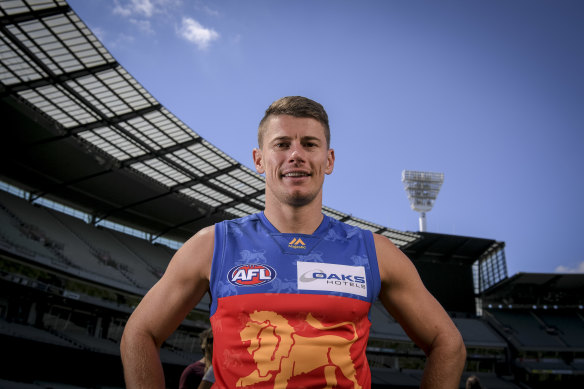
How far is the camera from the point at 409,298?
198 cm

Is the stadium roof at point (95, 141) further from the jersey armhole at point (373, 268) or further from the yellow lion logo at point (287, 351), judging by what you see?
the yellow lion logo at point (287, 351)

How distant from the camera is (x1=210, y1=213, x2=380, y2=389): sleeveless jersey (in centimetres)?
164

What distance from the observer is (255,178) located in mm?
27406

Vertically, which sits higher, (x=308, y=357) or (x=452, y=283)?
(x=452, y=283)

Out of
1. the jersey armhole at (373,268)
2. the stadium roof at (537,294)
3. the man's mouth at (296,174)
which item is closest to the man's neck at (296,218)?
the man's mouth at (296,174)

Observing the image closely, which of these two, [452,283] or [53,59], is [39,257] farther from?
[452,283]

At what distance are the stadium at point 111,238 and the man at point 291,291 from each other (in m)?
17.8

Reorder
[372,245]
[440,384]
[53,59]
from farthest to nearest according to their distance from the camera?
[53,59] → [372,245] → [440,384]

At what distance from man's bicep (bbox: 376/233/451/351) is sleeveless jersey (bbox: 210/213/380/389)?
9 centimetres

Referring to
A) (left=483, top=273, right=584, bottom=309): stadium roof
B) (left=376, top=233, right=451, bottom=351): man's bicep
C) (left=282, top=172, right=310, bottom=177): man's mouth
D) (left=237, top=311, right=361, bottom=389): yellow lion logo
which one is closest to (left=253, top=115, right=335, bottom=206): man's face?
(left=282, top=172, right=310, bottom=177): man's mouth

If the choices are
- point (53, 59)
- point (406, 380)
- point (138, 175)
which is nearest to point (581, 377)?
point (406, 380)

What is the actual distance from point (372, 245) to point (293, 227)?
1.20 feet

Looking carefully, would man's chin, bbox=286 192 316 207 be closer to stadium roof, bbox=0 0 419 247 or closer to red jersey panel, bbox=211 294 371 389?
red jersey panel, bbox=211 294 371 389

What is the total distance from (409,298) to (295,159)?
0.80 meters
